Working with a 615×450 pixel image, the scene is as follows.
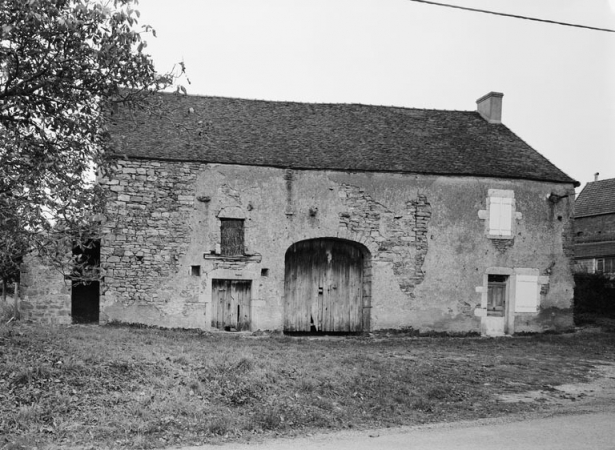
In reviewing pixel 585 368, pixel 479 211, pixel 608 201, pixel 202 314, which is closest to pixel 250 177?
pixel 202 314

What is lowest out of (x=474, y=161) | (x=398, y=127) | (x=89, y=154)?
(x=89, y=154)

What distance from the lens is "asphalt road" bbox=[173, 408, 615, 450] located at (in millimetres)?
7172

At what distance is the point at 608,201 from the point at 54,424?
33.7 m

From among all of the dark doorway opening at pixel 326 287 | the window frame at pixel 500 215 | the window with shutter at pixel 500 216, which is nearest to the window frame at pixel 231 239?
the dark doorway opening at pixel 326 287

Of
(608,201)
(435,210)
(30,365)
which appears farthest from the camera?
(608,201)

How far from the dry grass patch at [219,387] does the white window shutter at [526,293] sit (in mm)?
4678

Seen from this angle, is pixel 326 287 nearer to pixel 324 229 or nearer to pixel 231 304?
pixel 324 229

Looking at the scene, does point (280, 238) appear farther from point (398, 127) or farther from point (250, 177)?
point (398, 127)

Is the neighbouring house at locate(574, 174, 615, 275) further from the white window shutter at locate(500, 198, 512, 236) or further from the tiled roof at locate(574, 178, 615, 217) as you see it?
the white window shutter at locate(500, 198, 512, 236)

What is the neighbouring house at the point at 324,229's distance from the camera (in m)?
16.8

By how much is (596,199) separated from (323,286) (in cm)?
2376

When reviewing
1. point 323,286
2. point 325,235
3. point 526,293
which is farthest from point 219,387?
point 526,293

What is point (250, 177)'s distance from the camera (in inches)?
683

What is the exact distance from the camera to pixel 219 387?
902 centimetres
